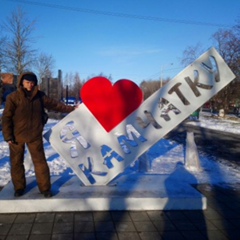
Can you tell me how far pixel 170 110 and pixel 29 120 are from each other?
2.14 metres

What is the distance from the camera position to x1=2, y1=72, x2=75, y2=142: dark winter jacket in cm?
436

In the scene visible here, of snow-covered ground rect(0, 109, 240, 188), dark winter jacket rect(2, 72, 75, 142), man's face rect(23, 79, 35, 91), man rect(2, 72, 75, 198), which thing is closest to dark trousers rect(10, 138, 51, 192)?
man rect(2, 72, 75, 198)

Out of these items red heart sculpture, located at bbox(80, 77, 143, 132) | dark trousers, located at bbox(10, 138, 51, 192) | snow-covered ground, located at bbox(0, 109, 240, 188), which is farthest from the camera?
snow-covered ground, located at bbox(0, 109, 240, 188)

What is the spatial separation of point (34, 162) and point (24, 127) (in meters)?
0.53

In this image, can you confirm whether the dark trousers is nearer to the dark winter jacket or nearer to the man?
the man

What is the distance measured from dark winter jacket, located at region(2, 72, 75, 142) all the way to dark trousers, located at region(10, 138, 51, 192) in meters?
0.12

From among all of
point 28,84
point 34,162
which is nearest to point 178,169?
point 34,162

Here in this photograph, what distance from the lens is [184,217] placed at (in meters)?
4.41

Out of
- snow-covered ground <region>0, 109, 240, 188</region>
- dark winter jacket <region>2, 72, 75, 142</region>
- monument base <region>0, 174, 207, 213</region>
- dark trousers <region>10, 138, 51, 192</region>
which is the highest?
dark winter jacket <region>2, 72, 75, 142</region>

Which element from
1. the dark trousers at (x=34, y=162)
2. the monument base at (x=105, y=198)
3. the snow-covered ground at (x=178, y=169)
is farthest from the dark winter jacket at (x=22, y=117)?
the snow-covered ground at (x=178, y=169)

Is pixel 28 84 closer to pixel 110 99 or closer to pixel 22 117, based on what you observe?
pixel 22 117

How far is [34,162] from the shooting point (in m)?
4.61

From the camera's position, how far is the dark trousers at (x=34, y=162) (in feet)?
14.8

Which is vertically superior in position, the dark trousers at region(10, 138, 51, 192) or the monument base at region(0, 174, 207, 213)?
the dark trousers at region(10, 138, 51, 192)
